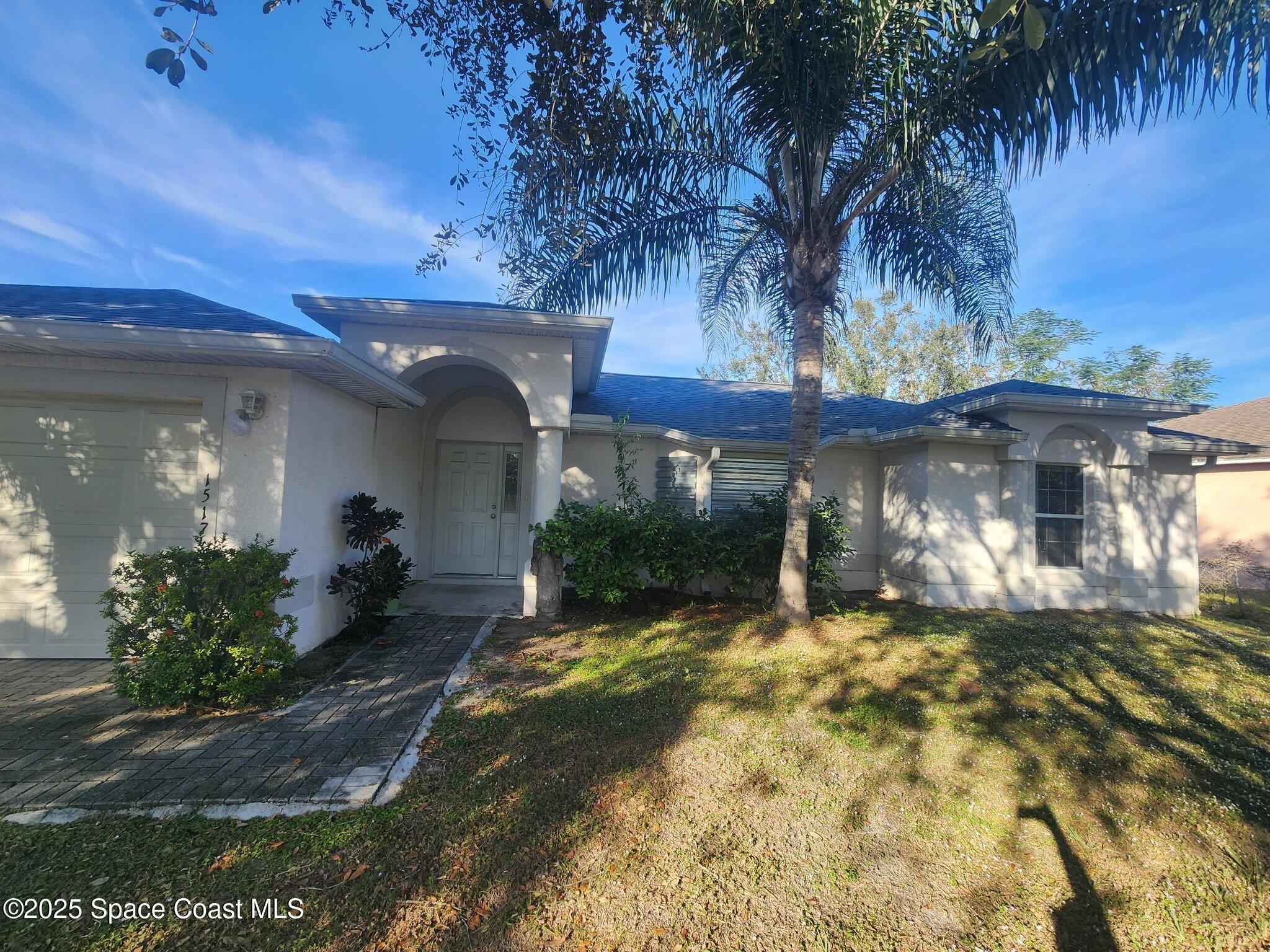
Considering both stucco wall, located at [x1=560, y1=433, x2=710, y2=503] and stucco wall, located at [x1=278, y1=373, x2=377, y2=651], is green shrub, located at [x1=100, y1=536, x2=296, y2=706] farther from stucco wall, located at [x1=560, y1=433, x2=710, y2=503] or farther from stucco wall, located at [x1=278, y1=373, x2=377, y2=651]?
stucco wall, located at [x1=560, y1=433, x2=710, y2=503]

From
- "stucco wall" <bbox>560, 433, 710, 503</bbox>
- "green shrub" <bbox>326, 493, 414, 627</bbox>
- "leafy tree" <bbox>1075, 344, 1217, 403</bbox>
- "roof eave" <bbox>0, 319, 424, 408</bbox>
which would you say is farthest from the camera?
"leafy tree" <bbox>1075, 344, 1217, 403</bbox>

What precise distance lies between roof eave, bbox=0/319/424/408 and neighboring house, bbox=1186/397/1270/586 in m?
18.4

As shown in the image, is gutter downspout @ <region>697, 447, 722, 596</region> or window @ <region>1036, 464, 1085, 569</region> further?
window @ <region>1036, 464, 1085, 569</region>

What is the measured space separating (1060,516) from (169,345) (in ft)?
38.7

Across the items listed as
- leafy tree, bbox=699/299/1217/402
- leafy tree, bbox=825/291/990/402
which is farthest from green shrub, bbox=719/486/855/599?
leafy tree, bbox=825/291/990/402

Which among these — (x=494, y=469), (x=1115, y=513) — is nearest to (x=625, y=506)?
(x=494, y=469)

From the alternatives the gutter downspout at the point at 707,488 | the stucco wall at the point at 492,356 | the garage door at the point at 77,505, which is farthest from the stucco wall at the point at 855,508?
the garage door at the point at 77,505

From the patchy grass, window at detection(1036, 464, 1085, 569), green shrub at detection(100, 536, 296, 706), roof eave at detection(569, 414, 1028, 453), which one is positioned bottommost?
the patchy grass

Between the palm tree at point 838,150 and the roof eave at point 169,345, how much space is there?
7.59 feet

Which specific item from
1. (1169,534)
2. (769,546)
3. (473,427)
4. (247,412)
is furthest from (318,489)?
(1169,534)

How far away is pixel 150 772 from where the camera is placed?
3.25 metres

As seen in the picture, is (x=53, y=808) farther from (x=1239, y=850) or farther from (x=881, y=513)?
(x=881, y=513)

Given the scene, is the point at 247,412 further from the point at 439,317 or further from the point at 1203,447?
the point at 1203,447

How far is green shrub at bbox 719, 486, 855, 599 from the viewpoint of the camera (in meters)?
7.28
